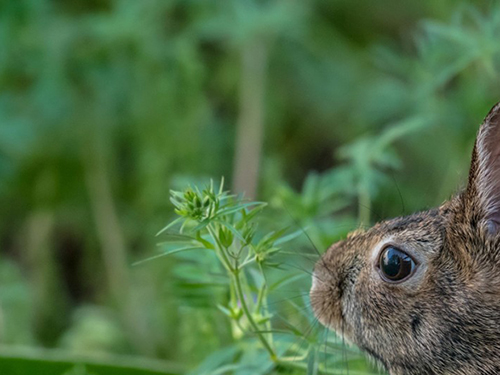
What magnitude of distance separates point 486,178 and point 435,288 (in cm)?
22

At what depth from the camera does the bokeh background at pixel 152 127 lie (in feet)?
10.1

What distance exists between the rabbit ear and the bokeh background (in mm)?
1162

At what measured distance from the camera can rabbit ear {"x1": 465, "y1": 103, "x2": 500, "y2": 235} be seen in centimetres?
162

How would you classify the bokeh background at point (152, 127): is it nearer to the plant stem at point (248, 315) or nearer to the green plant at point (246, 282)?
the green plant at point (246, 282)

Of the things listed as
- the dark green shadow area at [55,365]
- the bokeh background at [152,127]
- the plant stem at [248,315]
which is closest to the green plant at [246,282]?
the plant stem at [248,315]

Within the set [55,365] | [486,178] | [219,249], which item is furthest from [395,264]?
[55,365]

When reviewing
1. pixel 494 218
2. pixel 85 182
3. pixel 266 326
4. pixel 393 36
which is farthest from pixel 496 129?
pixel 393 36

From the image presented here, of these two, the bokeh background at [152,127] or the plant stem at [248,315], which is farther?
the bokeh background at [152,127]

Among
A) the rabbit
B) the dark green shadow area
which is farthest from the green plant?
the dark green shadow area

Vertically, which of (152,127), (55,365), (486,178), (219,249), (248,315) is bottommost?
(55,365)

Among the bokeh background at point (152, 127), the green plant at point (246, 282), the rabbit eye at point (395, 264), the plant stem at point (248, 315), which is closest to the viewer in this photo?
the green plant at point (246, 282)

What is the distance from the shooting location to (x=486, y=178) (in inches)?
64.8

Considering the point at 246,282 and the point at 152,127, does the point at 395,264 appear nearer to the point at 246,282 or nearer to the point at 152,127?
the point at 246,282

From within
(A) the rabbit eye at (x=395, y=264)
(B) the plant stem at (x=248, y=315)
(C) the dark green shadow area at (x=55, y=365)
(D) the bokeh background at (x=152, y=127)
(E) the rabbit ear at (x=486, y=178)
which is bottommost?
(C) the dark green shadow area at (x=55, y=365)
